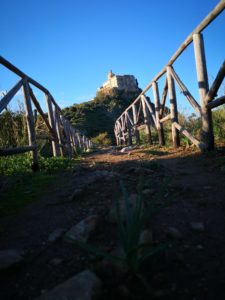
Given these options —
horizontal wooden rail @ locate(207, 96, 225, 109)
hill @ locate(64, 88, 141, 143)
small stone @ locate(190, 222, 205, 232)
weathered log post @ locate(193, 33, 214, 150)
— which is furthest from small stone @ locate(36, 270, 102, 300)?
hill @ locate(64, 88, 141, 143)

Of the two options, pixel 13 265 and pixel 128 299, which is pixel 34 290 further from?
pixel 128 299

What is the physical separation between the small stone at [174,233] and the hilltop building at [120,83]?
69.7 meters

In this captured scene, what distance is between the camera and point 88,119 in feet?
156

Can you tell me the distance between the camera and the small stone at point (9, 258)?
109 cm

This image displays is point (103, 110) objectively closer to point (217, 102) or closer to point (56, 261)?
point (217, 102)

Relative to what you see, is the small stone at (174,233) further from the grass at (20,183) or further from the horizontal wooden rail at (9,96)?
the horizontal wooden rail at (9,96)

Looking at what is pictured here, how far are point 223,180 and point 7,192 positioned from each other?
2112 millimetres

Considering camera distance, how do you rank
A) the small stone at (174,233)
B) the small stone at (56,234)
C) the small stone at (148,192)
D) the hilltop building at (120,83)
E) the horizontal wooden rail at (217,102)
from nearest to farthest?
the small stone at (174,233) < the small stone at (56,234) < the small stone at (148,192) < the horizontal wooden rail at (217,102) < the hilltop building at (120,83)

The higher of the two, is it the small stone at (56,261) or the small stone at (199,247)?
the small stone at (56,261)

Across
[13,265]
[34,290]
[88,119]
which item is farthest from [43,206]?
[88,119]

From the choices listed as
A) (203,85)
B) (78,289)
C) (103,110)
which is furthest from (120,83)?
(78,289)

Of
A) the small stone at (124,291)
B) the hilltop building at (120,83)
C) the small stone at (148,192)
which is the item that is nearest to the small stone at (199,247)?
the small stone at (124,291)

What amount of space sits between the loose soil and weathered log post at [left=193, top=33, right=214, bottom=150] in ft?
5.57

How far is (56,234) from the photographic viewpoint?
139cm
